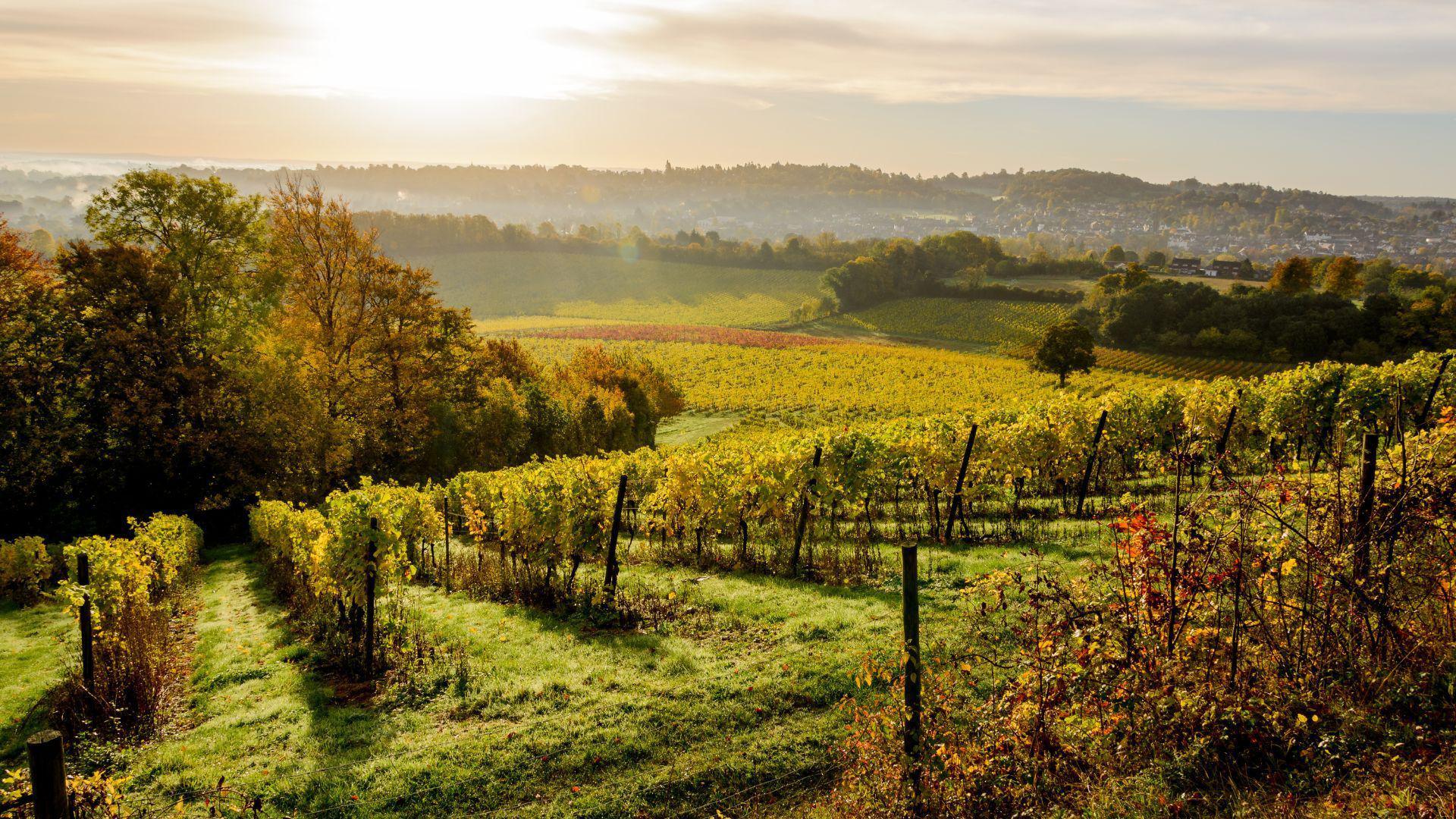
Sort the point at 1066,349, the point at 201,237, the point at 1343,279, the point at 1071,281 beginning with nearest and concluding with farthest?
1. the point at 201,237
2. the point at 1066,349
3. the point at 1343,279
4. the point at 1071,281

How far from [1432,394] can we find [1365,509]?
11451 millimetres

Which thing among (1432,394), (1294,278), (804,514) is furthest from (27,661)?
(1294,278)

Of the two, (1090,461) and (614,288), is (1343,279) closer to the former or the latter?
(1090,461)

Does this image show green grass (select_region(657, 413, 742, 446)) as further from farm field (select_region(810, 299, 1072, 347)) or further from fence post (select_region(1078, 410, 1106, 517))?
farm field (select_region(810, 299, 1072, 347))

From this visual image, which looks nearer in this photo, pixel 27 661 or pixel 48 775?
pixel 48 775

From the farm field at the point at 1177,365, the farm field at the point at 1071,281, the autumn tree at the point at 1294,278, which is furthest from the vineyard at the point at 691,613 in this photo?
the farm field at the point at 1071,281

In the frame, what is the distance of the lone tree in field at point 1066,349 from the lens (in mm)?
53562

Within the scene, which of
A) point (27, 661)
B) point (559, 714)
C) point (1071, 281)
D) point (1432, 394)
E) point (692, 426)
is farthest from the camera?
point (1071, 281)

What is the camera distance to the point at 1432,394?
45.7 feet

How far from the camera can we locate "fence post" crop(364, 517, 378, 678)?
10031mm

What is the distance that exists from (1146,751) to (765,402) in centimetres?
4876

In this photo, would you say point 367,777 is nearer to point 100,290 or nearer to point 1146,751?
point 1146,751

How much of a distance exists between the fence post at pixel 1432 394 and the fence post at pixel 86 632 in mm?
21545

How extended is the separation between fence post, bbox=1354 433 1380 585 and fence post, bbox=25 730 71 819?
884 centimetres
